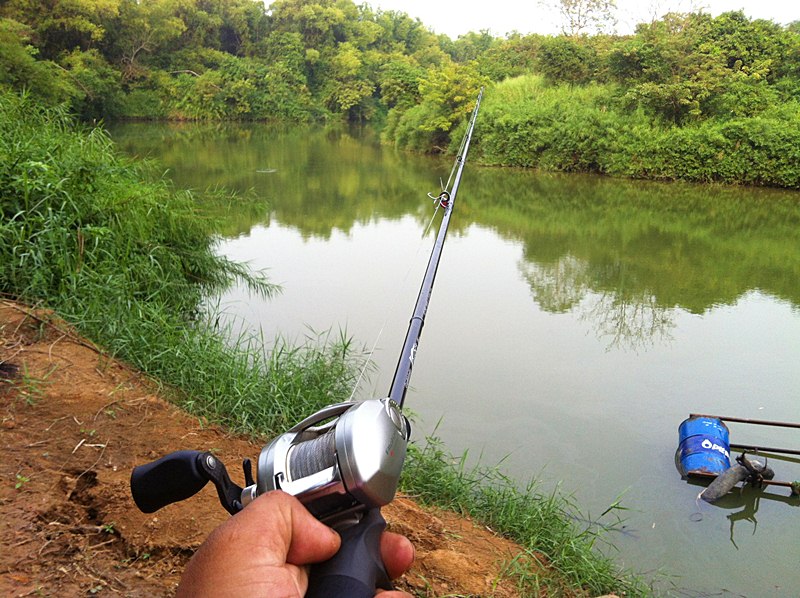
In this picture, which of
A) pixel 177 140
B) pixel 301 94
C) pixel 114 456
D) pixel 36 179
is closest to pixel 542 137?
pixel 177 140

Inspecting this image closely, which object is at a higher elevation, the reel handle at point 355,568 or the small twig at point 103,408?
the reel handle at point 355,568

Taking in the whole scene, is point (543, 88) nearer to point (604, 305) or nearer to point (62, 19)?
point (604, 305)

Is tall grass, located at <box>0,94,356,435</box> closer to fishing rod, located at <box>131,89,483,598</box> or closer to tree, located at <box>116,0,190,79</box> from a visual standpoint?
fishing rod, located at <box>131,89,483,598</box>

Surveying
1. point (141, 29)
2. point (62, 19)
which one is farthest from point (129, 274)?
point (141, 29)

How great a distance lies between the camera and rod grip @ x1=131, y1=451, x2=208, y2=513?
823 millimetres

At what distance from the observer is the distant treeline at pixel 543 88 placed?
35.8 feet

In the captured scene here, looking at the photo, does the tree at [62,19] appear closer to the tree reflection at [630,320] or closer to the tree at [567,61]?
the tree at [567,61]

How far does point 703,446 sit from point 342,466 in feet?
8.23

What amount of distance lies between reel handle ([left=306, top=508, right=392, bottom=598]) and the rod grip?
0.61ft

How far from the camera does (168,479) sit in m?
0.84

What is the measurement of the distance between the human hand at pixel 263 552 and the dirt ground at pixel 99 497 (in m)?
0.79

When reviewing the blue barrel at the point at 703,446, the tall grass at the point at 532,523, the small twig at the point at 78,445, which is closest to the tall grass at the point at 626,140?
the blue barrel at the point at 703,446

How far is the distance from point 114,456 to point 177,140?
16.0m

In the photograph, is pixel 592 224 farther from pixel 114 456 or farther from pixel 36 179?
pixel 114 456
